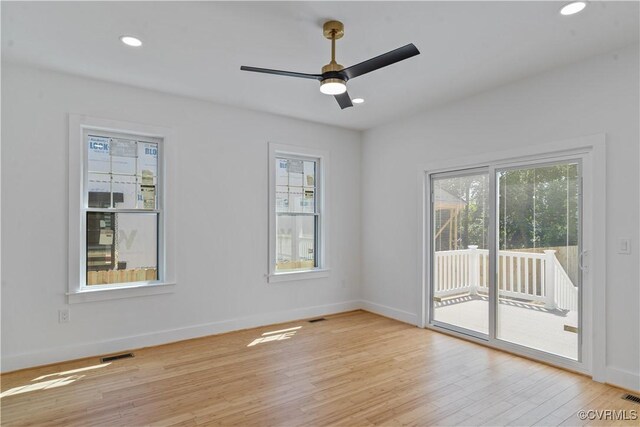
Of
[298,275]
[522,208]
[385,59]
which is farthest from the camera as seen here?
[298,275]

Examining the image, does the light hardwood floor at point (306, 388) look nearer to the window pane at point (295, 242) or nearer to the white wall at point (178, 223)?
the white wall at point (178, 223)

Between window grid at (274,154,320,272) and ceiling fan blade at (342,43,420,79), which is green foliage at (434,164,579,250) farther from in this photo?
ceiling fan blade at (342,43,420,79)

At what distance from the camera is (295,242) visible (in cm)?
537

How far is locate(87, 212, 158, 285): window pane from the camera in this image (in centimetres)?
390

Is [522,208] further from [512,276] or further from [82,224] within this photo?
[82,224]

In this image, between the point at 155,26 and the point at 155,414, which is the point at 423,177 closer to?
the point at 155,26

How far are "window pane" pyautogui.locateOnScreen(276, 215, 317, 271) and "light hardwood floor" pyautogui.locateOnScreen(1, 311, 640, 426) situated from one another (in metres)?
1.35

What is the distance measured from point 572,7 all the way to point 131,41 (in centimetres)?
327

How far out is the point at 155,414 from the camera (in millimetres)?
2652

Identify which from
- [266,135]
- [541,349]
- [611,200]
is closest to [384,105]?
[266,135]

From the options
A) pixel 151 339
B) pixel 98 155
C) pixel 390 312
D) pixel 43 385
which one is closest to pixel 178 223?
pixel 98 155

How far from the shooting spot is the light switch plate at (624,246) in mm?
3045

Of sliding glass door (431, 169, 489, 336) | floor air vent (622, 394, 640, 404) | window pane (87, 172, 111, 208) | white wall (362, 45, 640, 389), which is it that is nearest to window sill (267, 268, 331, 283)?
white wall (362, 45, 640, 389)

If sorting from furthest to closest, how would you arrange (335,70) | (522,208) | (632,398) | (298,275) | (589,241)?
(298,275) → (522,208) → (589,241) → (632,398) → (335,70)
